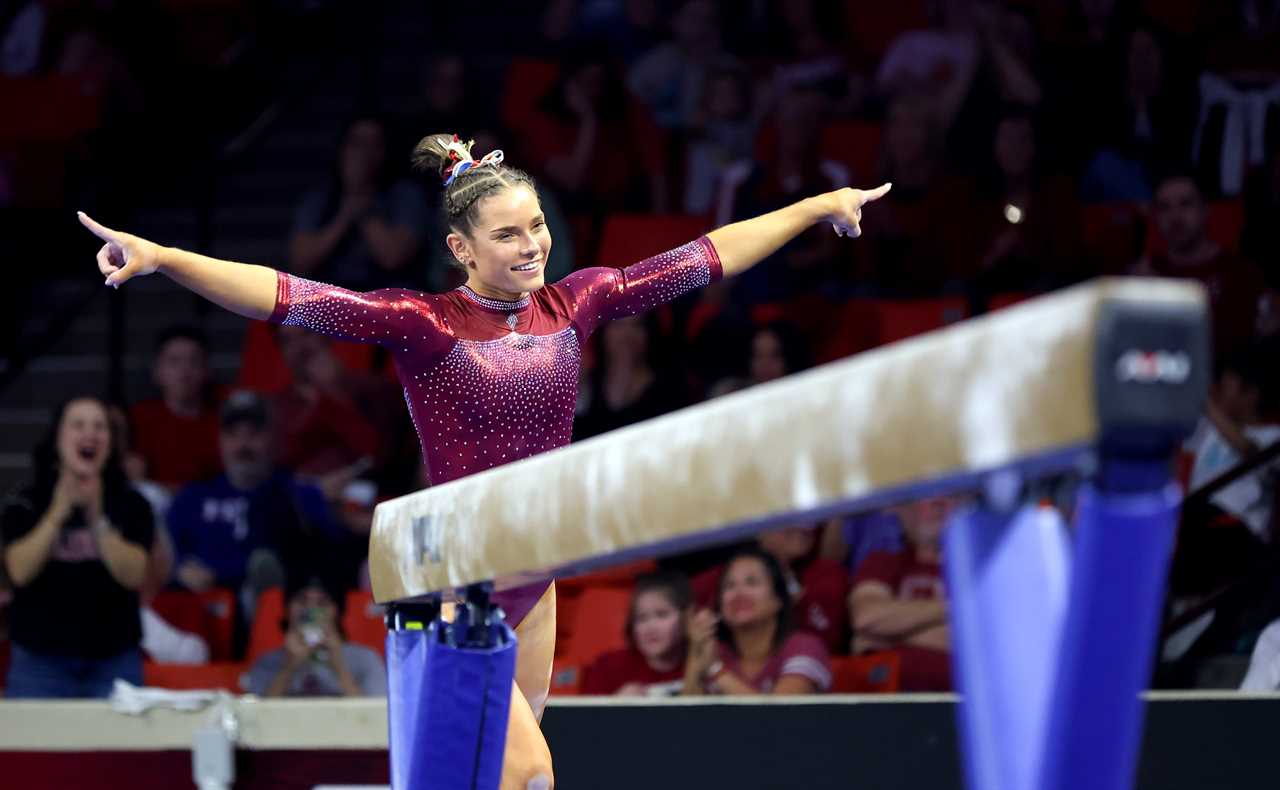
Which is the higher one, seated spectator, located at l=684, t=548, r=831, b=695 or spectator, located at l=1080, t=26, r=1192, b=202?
spectator, located at l=1080, t=26, r=1192, b=202

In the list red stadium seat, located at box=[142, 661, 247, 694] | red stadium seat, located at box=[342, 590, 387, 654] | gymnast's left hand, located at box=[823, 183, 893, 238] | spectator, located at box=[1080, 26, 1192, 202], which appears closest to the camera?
gymnast's left hand, located at box=[823, 183, 893, 238]

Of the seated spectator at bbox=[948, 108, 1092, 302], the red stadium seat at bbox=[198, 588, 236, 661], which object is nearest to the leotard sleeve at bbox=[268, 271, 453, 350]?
the red stadium seat at bbox=[198, 588, 236, 661]

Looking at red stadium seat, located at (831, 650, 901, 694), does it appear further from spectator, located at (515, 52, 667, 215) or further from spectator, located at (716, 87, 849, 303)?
spectator, located at (515, 52, 667, 215)

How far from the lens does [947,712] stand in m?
4.30

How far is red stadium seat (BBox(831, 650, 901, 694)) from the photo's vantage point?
5105mm

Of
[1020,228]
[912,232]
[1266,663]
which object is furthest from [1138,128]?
[1266,663]

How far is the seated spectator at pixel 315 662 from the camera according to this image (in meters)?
5.46

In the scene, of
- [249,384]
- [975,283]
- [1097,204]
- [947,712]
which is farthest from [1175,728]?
[249,384]

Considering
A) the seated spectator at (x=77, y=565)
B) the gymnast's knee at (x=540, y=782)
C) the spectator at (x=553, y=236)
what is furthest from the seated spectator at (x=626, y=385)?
the gymnast's knee at (x=540, y=782)

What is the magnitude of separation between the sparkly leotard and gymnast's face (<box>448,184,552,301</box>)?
0.21 ft

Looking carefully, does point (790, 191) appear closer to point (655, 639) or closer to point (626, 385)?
point (626, 385)

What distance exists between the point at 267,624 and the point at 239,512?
56 centimetres

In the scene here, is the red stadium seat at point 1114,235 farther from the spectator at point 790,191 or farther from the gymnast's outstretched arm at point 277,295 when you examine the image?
the gymnast's outstretched arm at point 277,295

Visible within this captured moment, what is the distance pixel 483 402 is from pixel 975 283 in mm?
3521
